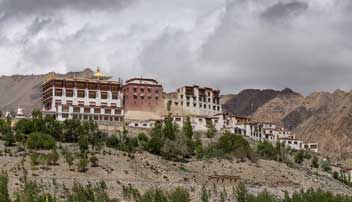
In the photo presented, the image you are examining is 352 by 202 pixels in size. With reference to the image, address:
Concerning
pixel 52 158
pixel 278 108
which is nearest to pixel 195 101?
pixel 52 158

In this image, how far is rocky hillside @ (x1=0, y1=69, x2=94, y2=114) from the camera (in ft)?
531

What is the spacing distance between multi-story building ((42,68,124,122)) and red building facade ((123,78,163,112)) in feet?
5.07

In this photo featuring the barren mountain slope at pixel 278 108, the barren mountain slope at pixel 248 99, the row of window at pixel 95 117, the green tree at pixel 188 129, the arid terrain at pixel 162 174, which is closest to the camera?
the arid terrain at pixel 162 174

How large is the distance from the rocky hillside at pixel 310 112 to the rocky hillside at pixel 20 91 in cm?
3469

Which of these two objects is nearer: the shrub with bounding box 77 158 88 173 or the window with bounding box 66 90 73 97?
the shrub with bounding box 77 158 88 173

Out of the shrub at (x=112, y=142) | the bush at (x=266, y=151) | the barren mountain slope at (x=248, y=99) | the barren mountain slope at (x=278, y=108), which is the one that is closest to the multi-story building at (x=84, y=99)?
the shrub at (x=112, y=142)

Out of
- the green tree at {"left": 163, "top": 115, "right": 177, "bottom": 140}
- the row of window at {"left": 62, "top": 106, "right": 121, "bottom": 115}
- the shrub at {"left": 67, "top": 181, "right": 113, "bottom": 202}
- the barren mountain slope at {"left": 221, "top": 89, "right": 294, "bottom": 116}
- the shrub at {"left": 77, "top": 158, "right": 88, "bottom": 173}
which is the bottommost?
the shrub at {"left": 67, "top": 181, "right": 113, "bottom": 202}

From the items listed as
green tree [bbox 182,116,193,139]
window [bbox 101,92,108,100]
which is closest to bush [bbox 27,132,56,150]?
green tree [bbox 182,116,193,139]

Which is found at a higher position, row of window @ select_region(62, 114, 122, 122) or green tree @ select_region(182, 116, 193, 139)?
row of window @ select_region(62, 114, 122, 122)

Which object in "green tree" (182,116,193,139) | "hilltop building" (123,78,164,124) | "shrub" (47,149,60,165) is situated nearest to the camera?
"shrub" (47,149,60,165)

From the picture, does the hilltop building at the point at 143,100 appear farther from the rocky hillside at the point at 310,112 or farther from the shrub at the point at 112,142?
the rocky hillside at the point at 310,112

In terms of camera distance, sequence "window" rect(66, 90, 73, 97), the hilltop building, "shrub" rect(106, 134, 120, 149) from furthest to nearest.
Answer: the hilltop building, "window" rect(66, 90, 73, 97), "shrub" rect(106, 134, 120, 149)

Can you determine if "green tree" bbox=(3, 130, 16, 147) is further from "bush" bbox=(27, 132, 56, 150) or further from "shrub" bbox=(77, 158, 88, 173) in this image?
"shrub" bbox=(77, 158, 88, 173)

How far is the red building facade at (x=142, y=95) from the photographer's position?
86.0 m
